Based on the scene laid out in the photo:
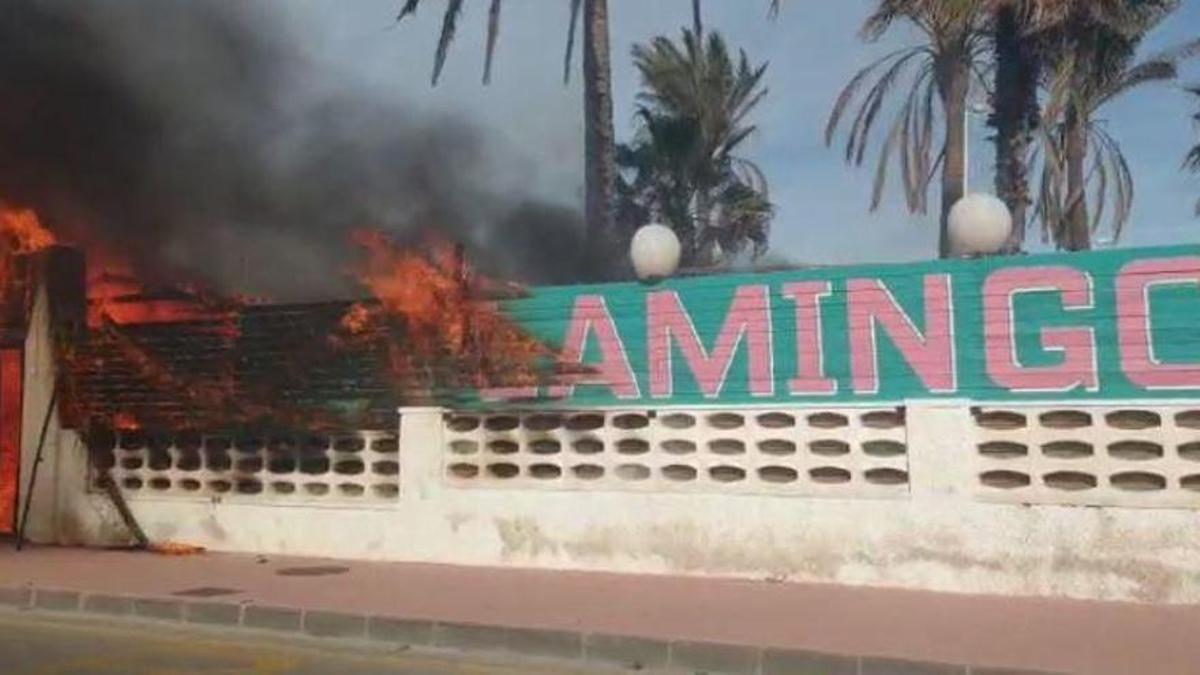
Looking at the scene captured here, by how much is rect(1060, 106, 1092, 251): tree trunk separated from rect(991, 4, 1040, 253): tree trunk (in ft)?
15.2

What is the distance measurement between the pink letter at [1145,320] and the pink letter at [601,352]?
339cm

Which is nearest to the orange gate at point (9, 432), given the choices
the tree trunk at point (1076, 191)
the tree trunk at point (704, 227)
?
the tree trunk at point (1076, 191)

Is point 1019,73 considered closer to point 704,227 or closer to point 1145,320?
point 1145,320

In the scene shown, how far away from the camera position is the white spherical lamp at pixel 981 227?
346 inches

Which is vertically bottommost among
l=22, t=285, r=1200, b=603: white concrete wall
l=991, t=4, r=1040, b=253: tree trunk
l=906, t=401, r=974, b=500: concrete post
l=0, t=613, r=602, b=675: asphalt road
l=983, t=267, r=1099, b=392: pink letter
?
l=0, t=613, r=602, b=675: asphalt road

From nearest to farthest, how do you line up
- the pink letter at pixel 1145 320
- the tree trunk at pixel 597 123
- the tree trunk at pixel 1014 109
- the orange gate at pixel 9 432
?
1. the pink letter at pixel 1145 320
2. the orange gate at pixel 9 432
3. the tree trunk at pixel 1014 109
4. the tree trunk at pixel 597 123

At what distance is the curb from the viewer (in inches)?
264

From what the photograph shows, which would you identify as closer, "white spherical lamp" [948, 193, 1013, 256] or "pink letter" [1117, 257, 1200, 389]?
"pink letter" [1117, 257, 1200, 389]

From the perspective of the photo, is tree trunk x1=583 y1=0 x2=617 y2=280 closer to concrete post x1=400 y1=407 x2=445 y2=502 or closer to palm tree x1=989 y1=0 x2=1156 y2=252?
palm tree x1=989 y1=0 x2=1156 y2=252

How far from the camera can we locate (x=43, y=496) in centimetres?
1225

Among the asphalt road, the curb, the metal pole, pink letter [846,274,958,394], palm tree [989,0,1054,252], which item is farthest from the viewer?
palm tree [989,0,1054,252]

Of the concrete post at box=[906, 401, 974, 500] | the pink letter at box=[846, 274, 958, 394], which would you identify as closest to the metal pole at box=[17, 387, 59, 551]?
the pink letter at box=[846, 274, 958, 394]

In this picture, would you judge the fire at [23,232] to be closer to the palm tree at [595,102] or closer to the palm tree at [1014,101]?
the palm tree at [595,102]

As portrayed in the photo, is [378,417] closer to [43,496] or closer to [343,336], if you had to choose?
[343,336]
